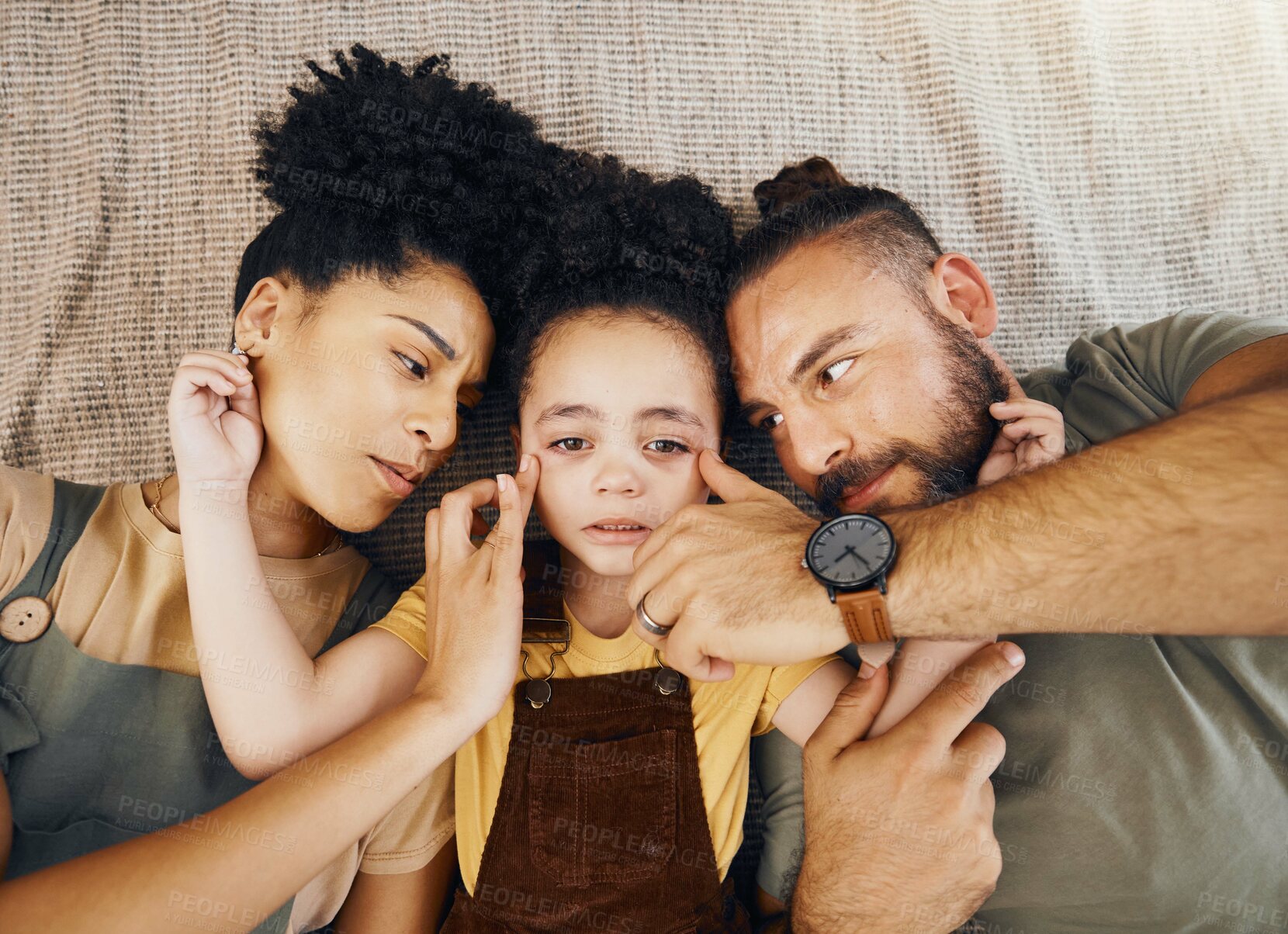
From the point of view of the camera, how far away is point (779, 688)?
1.88m

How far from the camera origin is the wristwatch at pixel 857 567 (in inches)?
56.4

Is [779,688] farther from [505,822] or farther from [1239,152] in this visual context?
[1239,152]

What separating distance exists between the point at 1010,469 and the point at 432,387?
127 centimetres

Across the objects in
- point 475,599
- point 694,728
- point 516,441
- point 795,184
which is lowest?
point 694,728

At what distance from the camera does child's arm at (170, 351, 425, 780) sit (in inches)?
62.8

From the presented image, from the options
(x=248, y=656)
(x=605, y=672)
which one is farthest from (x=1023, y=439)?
(x=248, y=656)

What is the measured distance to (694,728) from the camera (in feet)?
6.18

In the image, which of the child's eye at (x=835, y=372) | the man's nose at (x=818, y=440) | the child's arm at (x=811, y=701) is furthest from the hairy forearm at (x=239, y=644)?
the child's eye at (x=835, y=372)

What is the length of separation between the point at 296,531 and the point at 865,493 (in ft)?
4.39

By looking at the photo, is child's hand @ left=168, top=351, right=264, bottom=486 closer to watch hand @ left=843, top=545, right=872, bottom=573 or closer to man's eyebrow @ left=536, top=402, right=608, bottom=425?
man's eyebrow @ left=536, top=402, right=608, bottom=425

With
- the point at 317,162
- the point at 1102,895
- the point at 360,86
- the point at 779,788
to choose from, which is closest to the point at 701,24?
the point at 360,86

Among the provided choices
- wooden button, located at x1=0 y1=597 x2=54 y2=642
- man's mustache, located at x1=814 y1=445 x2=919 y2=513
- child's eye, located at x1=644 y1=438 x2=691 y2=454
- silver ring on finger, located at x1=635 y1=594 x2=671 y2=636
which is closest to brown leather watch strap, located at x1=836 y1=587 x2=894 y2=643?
silver ring on finger, located at x1=635 y1=594 x2=671 y2=636

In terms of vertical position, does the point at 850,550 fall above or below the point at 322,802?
above

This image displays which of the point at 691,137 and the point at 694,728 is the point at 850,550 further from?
the point at 691,137
